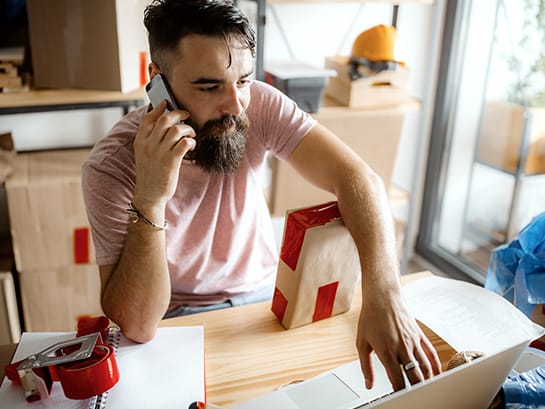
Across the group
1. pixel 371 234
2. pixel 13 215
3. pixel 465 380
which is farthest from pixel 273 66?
pixel 465 380

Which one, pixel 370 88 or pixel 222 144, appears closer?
pixel 222 144

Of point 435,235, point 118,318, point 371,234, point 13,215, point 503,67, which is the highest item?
point 503,67

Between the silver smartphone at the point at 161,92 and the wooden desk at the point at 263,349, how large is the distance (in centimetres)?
43

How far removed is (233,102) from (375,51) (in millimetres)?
1134

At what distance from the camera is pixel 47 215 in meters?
1.79

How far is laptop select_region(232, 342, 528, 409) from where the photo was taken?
588 millimetres

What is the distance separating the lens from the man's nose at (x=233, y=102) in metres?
1.11

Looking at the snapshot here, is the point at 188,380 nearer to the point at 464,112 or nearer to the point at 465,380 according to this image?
the point at 465,380

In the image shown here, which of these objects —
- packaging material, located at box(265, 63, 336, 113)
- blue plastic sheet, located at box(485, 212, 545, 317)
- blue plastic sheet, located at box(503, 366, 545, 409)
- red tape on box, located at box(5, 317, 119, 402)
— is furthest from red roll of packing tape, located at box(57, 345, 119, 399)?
packaging material, located at box(265, 63, 336, 113)

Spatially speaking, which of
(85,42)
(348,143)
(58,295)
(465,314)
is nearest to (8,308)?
(58,295)

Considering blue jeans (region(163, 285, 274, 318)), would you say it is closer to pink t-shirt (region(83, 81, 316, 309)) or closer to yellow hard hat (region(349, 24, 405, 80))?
pink t-shirt (region(83, 81, 316, 309))

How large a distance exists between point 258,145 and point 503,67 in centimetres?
159

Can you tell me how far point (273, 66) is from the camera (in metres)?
2.09

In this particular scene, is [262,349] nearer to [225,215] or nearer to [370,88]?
[225,215]
